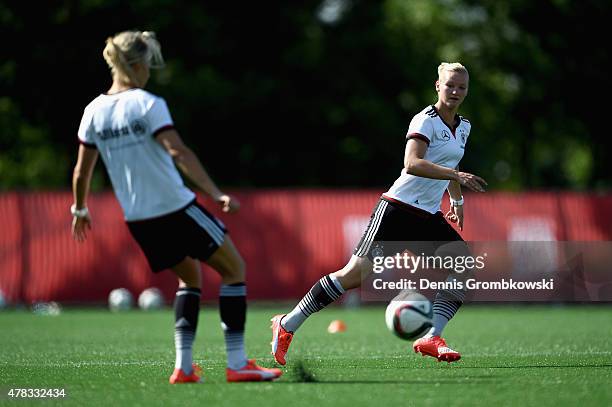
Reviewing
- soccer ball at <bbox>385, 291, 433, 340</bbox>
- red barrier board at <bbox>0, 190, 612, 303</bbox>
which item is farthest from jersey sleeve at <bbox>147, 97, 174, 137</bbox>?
red barrier board at <bbox>0, 190, 612, 303</bbox>

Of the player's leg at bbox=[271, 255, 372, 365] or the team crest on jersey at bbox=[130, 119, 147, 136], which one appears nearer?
the team crest on jersey at bbox=[130, 119, 147, 136]

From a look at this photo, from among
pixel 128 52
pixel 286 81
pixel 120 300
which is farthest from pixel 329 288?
pixel 286 81

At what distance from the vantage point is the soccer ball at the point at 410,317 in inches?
340

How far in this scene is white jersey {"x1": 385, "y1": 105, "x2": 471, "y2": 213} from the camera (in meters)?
8.91

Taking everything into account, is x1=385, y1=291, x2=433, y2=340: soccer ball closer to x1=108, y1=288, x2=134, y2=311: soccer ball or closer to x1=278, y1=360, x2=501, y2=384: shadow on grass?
x1=278, y1=360, x2=501, y2=384: shadow on grass

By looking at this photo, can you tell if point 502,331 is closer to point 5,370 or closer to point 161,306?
point 5,370

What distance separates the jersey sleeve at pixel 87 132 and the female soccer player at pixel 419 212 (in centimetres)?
240

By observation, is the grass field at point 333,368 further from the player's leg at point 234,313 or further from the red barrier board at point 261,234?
the red barrier board at point 261,234

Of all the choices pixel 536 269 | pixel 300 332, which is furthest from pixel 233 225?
pixel 300 332

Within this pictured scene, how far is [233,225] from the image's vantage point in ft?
82.6

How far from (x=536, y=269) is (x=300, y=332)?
7.97 m

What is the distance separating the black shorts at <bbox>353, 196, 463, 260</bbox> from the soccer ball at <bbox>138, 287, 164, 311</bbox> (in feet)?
48.0

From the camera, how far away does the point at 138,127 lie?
23.2ft

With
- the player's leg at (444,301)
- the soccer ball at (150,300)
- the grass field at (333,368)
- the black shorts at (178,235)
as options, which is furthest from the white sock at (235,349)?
the soccer ball at (150,300)
